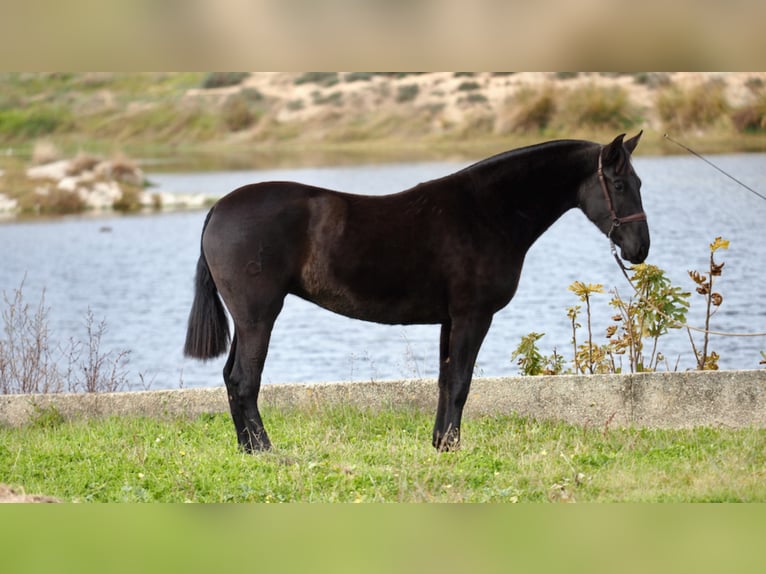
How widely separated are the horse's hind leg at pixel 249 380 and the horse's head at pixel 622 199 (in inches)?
76.4

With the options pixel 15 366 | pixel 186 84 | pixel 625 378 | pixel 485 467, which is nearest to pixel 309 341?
pixel 15 366

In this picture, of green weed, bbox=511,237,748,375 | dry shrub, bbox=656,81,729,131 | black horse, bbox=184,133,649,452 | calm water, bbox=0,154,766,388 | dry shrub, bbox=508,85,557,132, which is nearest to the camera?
black horse, bbox=184,133,649,452

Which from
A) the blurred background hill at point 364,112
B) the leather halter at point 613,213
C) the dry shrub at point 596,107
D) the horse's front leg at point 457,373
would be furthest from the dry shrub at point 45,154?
the leather halter at point 613,213

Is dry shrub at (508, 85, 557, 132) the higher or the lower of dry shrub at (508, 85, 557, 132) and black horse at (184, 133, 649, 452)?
the higher

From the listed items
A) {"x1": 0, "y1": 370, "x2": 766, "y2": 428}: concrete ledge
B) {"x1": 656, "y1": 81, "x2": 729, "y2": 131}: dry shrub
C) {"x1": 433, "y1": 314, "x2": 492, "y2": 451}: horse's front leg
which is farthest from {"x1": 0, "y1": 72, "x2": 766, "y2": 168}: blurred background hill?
{"x1": 433, "y1": 314, "x2": 492, "y2": 451}: horse's front leg

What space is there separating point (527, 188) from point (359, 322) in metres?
9.47

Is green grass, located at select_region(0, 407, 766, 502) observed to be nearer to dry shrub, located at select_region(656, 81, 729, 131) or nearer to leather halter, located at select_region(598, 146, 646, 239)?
leather halter, located at select_region(598, 146, 646, 239)

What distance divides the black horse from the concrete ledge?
1.05 metres

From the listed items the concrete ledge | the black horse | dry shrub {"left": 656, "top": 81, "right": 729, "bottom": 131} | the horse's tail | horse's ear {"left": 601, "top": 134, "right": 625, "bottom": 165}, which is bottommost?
the concrete ledge

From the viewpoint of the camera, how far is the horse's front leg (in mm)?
5754

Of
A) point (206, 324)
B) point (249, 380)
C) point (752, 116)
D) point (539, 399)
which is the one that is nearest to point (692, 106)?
point (752, 116)

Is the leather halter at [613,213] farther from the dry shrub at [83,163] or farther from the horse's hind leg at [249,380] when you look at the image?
the dry shrub at [83,163]

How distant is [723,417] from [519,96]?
13.7 metres

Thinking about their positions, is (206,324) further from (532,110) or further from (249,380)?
(532,110)
